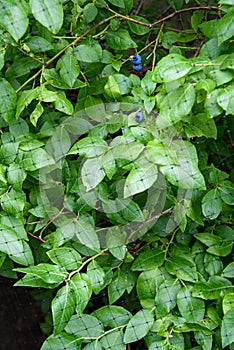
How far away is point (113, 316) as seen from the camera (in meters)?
1.28

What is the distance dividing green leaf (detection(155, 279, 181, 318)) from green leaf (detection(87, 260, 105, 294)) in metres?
0.14

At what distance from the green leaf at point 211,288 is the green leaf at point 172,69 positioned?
475 millimetres

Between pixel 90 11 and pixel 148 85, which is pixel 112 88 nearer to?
pixel 148 85

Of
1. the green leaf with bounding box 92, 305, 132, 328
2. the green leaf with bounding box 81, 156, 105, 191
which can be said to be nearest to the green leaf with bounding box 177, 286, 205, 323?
the green leaf with bounding box 92, 305, 132, 328

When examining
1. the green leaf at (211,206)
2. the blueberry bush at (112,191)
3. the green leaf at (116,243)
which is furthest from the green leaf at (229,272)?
the green leaf at (116,243)

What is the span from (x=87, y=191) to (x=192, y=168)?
24cm

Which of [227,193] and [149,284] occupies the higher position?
[227,193]

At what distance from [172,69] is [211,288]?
0.50 metres

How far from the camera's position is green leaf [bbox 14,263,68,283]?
3.56 ft

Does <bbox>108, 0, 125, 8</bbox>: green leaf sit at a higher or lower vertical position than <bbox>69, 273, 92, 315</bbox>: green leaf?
higher

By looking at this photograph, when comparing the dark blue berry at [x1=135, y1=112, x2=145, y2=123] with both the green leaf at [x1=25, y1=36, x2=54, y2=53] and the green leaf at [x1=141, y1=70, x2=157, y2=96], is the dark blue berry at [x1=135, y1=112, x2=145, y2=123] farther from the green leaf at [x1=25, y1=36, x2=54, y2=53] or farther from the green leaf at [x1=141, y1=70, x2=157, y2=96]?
the green leaf at [x1=25, y1=36, x2=54, y2=53]

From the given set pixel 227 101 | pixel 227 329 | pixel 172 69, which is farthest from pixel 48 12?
pixel 227 329

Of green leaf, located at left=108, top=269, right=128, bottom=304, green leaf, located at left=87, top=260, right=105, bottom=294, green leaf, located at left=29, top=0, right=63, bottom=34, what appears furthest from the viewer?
green leaf, located at left=108, top=269, right=128, bottom=304

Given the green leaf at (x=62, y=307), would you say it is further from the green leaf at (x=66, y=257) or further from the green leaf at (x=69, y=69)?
the green leaf at (x=69, y=69)
